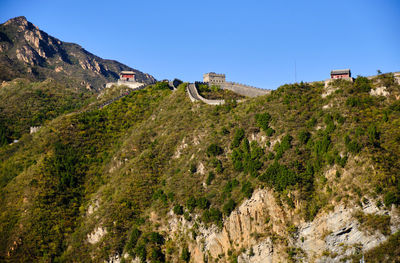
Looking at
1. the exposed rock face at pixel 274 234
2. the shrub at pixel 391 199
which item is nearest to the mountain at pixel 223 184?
the exposed rock face at pixel 274 234

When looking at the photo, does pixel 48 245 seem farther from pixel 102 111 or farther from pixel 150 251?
pixel 102 111

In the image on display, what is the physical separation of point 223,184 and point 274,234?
13691mm

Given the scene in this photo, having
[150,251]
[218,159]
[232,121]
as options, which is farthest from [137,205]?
[232,121]

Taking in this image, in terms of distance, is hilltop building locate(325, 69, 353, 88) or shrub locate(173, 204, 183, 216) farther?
hilltop building locate(325, 69, 353, 88)

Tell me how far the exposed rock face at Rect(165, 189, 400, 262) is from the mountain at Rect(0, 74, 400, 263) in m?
0.14

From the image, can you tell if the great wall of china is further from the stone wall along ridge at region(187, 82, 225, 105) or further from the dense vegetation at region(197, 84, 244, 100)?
the dense vegetation at region(197, 84, 244, 100)

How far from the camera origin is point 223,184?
78250mm

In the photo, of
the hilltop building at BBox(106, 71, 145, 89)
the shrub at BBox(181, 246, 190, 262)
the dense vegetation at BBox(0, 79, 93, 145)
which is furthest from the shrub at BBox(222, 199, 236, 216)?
the dense vegetation at BBox(0, 79, 93, 145)

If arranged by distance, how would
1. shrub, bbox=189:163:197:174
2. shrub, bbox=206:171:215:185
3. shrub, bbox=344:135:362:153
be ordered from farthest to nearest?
shrub, bbox=189:163:197:174 < shrub, bbox=206:171:215:185 < shrub, bbox=344:135:362:153

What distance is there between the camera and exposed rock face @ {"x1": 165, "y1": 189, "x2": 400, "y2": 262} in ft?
204

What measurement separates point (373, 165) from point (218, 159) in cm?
2732

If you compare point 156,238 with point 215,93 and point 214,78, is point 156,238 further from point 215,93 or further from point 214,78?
point 214,78

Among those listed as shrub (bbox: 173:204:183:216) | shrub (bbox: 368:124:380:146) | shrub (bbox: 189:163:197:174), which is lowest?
shrub (bbox: 173:204:183:216)

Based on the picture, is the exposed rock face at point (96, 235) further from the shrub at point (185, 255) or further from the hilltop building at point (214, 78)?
the hilltop building at point (214, 78)
